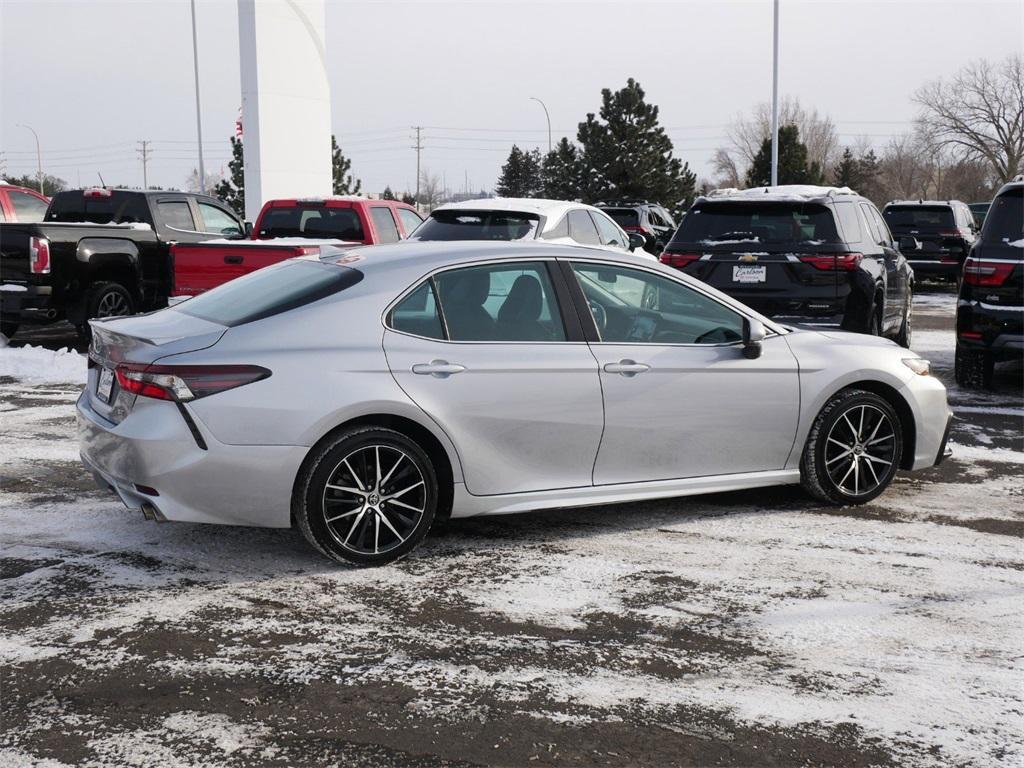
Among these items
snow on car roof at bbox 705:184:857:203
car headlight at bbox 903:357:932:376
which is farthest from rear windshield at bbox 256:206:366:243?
car headlight at bbox 903:357:932:376

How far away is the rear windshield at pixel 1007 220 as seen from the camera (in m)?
9.83

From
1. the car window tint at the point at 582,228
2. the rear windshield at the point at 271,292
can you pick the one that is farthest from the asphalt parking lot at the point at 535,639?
the car window tint at the point at 582,228

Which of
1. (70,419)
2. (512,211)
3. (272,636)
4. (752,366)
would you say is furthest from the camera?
(512,211)

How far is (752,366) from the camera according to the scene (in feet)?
20.1

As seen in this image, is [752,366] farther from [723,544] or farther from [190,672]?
[190,672]

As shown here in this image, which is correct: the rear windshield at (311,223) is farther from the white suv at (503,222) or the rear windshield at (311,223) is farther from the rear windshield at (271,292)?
the rear windshield at (271,292)

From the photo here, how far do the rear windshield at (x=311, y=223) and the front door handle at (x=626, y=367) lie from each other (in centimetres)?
788

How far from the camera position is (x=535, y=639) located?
447 centimetres

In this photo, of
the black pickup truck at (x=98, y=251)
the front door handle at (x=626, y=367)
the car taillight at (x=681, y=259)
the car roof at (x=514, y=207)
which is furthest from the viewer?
the black pickup truck at (x=98, y=251)

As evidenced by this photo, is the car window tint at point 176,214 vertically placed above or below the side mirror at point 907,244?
above

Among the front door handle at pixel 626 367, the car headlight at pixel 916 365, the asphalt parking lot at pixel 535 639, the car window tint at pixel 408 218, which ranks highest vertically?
the car window tint at pixel 408 218

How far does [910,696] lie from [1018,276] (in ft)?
22.2

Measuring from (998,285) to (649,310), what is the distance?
5222 mm

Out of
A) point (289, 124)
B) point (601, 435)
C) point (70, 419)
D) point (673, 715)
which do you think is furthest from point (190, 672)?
point (289, 124)
